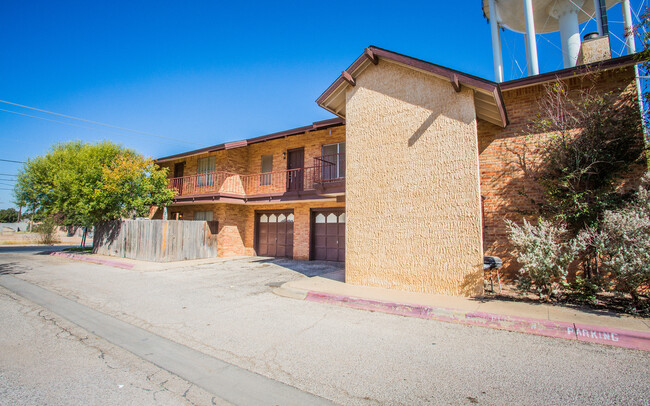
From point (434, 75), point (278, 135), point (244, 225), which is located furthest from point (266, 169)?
point (434, 75)

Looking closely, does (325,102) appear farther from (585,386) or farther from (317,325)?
(585,386)

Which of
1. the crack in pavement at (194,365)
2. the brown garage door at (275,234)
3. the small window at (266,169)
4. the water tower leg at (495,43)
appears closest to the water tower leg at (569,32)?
the water tower leg at (495,43)

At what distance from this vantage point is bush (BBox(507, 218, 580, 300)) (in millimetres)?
5848

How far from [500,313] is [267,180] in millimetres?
13140

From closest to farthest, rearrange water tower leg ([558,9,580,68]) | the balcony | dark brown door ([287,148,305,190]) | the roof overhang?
the roof overhang
water tower leg ([558,9,580,68])
the balcony
dark brown door ([287,148,305,190])

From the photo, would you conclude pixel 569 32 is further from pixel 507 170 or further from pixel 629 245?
pixel 629 245

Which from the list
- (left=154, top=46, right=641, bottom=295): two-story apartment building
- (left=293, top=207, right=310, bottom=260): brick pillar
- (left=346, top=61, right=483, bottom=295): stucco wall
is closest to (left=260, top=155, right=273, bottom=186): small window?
(left=293, top=207, right=310, bottom=260): brick pillar

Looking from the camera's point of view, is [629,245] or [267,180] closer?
[629,245]

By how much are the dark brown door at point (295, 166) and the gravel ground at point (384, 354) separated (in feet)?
27.4

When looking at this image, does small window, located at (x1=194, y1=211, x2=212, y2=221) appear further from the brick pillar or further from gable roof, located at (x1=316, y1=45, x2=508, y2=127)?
gable roof, located at (x1=316, y1=45, x2=508, y2=127)

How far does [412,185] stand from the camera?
773cm

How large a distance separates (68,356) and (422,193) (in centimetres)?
703

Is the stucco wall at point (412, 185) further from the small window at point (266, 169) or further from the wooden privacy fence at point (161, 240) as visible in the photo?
the wooden privacy fence at point (161, 240)

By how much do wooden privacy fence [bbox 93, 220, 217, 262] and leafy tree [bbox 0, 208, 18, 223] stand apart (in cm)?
7669
